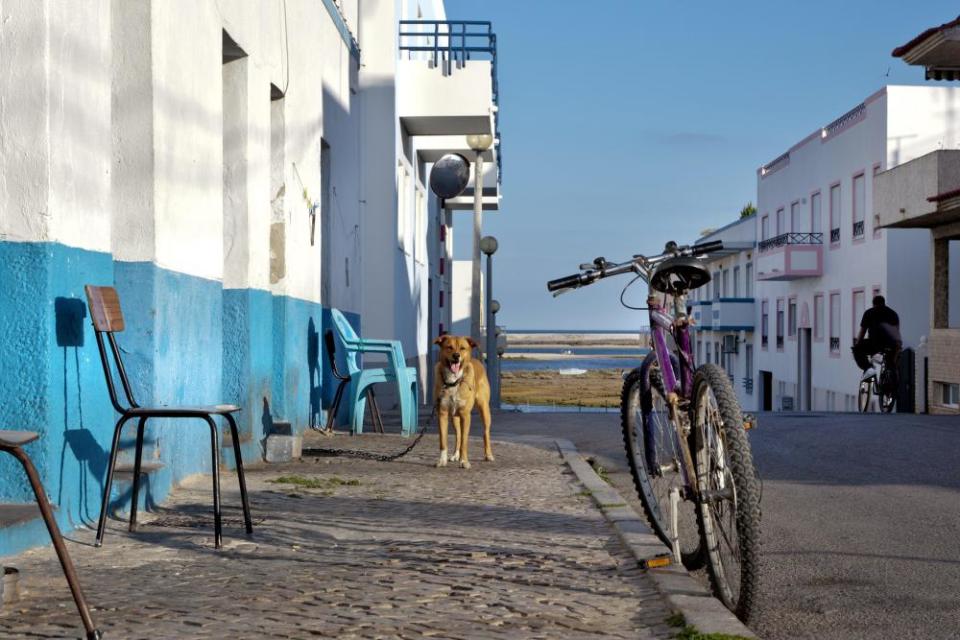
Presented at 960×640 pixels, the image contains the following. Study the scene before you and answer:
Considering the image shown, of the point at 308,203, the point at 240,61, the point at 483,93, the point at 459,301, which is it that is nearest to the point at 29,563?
the point at 240,61

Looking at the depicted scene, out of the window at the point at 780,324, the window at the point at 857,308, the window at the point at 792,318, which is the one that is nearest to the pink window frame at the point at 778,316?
the window at the point at 780,324

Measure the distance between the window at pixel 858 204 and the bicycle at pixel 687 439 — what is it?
3478 cm

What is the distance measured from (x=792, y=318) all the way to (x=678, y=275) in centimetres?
4522

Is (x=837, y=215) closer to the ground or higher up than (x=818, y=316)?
higher up

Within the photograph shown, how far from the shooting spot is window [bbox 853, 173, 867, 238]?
1582 inches

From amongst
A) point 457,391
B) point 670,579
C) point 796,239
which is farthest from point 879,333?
point 796,239

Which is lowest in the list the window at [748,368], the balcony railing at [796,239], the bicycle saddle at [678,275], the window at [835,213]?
the window at [748,368]

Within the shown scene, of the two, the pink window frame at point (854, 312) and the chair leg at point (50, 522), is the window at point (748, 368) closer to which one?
the pink window frame at point (854, 312)

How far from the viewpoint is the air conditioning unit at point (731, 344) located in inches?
2381

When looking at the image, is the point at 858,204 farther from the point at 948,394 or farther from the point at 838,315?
the point at 948,394

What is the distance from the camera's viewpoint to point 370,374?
13906 millimetres

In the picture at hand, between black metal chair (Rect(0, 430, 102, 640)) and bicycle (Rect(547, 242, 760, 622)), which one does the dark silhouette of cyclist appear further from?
black metal chair (Rect(0, 430, 102, 640))

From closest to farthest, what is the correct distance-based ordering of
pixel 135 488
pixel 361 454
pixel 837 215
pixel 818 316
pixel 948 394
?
pixel 135 488
pixel 361 454
pixel 948 394
pixel 837 215
pixel 818 316

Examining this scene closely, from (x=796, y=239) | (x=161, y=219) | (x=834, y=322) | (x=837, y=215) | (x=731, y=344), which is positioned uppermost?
(x=837, y=215)
